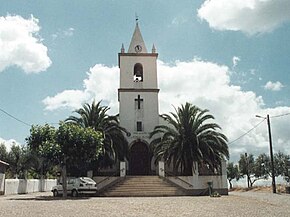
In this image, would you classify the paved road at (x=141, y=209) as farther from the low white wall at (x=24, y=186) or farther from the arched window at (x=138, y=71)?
the arched window at (x=138, y=71)

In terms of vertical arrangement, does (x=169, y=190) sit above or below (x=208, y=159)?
below

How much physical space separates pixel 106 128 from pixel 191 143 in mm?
8107

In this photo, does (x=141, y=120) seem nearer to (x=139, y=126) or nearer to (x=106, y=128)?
(x=139, y=126)

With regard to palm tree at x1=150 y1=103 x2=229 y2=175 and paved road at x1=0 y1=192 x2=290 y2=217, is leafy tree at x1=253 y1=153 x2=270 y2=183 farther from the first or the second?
paved road at x1=0 y1=192 x2=290 y2=217

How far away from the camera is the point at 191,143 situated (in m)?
31.2

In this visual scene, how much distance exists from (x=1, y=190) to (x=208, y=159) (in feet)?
54.3

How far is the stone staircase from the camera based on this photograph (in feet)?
91.2

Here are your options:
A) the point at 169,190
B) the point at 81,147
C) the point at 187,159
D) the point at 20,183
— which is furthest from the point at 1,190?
the point at 187,159

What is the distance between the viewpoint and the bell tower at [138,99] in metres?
37.2

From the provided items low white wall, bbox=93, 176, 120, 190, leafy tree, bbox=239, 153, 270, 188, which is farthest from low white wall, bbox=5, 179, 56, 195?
leafy tree, bbox=239, 153, 270, 188

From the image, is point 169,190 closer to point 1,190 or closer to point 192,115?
point 192,115

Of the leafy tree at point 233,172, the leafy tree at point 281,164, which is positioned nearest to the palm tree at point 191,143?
the leafy tree at point 281,164

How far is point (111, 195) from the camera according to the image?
27469 millimetres

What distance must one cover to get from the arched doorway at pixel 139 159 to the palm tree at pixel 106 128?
218 cm
